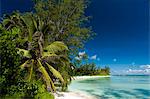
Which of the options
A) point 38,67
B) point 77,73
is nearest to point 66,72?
point 38,67

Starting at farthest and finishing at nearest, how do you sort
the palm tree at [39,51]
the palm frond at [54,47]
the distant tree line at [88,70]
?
the distant tree line at [88,70] < the palm frond at [54,47] < the palm tree at [39,51]

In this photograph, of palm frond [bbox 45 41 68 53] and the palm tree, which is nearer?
the palm tree

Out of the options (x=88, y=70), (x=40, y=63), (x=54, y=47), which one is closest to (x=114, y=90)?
(x=54, y=47)

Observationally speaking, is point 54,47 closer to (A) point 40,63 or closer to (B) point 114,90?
(A) point 40,63

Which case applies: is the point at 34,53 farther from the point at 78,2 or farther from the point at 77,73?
the point at 77,73

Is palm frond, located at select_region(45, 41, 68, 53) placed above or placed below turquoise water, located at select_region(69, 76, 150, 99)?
above

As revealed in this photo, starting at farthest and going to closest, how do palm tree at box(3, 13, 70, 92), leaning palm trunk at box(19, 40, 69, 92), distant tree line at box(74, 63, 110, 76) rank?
distant tree line at box(74, 63, 110, 76)
palm tree at box(3, 13, 70, 92)
leaning palm trunk at box(19, 40, 69, 92)

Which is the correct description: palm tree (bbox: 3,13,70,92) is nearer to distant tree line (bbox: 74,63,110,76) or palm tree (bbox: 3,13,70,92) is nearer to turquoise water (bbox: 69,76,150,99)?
turquoise water (bbox: 69,76,150,99)

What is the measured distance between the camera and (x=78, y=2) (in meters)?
20.5

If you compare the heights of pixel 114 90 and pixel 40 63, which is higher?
pixel 40 63

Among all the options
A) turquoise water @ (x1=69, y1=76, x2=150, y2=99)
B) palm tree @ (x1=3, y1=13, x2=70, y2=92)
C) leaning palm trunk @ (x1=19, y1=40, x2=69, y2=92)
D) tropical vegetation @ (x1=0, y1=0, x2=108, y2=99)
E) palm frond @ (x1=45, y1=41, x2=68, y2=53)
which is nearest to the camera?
tropical vegetation @ (x1=0, y1=0, x2=108, y2=99)

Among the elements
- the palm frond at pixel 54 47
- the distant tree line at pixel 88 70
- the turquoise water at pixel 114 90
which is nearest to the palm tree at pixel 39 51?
the palm frond at pixel 54 47

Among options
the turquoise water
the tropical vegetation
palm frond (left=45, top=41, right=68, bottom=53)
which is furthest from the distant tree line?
palm frond (left=45, top=41, right=68, bottom=53)

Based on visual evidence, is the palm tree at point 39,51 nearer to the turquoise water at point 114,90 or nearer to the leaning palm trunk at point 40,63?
the leaning palm trunk at point 40,63
